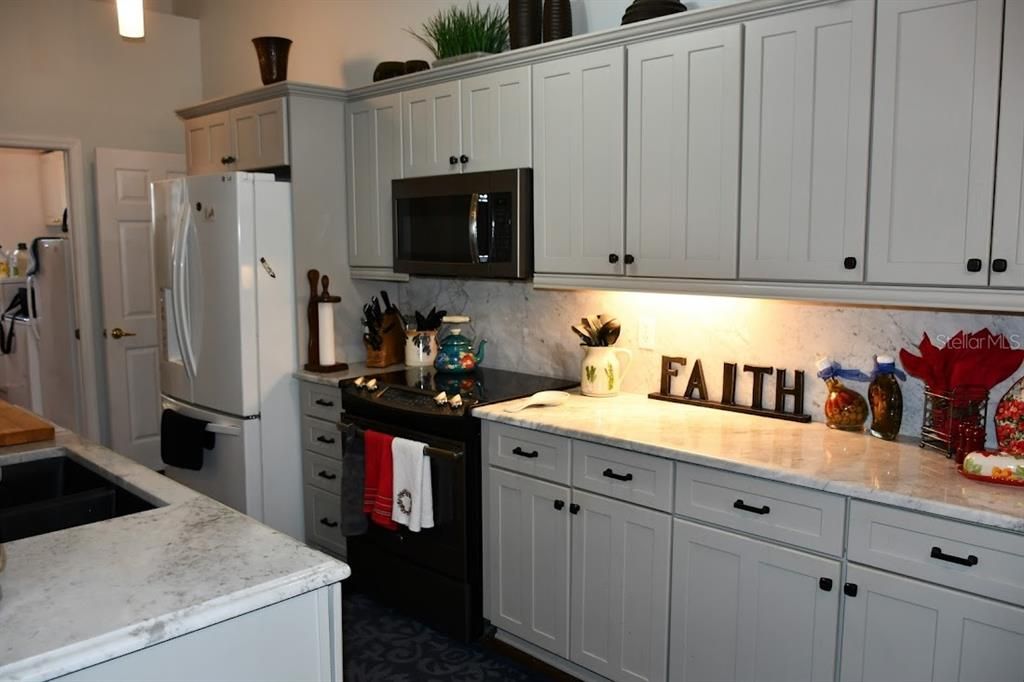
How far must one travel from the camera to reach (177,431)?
3914 mm

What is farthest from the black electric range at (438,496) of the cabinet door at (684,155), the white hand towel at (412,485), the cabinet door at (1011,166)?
the cabinet door at (1011,166)

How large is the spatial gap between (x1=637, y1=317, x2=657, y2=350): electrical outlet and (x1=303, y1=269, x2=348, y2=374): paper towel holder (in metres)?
1.41

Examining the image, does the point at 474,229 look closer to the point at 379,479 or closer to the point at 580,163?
the point at 580,163

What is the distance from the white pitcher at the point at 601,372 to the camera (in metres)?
3.13

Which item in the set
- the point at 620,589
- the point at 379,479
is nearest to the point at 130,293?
the point at 379,479

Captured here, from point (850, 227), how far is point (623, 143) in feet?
2.70

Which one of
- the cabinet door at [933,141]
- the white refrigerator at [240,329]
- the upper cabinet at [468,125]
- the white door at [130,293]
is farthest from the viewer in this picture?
the white door at [130,293]

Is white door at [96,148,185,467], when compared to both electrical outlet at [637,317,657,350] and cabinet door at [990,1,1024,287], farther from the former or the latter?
cabinet door at [990,1,1024,287]

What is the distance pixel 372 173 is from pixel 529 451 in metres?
1.66

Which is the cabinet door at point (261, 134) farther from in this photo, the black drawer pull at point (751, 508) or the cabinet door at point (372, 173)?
the black drawer pull at point (751, 508)

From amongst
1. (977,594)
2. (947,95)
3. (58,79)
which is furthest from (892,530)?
(58,79)

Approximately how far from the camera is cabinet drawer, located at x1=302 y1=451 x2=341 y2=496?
3699 mm

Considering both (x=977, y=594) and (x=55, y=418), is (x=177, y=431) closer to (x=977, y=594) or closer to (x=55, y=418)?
(x=55, y=418)

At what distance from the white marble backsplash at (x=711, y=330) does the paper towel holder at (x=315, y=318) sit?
540 mm
